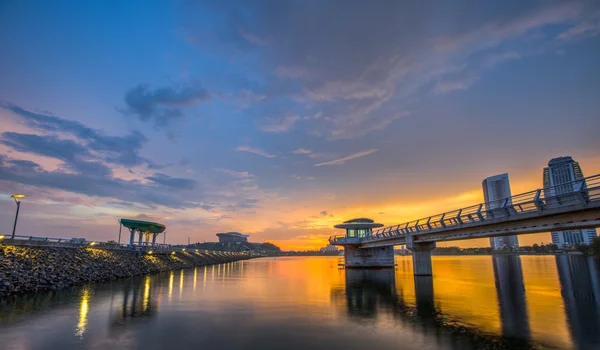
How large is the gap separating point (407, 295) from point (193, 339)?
84.9ft

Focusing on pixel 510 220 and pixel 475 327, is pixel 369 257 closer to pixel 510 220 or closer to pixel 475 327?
pixel 510 220

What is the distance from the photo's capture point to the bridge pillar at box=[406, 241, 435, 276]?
54375mm

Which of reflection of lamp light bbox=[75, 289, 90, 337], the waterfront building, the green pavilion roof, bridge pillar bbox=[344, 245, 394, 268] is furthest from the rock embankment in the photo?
bridge pillar bbox=[344, 245, 394, 268]

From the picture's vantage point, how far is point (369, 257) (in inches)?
3593

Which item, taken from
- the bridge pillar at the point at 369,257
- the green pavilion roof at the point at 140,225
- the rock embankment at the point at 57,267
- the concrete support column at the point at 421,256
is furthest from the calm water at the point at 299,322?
the bridge pillar at the point at 369,257

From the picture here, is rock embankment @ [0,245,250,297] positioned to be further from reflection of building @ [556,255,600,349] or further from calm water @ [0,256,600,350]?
reflection of building @ [556,255,600,349]

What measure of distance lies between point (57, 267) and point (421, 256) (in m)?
58.2

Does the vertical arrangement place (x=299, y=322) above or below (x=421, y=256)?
below

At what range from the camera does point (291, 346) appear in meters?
15.8

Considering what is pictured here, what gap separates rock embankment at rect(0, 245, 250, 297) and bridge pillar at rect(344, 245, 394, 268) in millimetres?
56275

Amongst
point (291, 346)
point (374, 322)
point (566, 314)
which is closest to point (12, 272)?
point (291, 346)

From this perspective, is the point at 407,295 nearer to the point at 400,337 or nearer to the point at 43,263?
the point at 400,337

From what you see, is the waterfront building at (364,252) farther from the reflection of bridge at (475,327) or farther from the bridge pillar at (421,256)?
the reflection of bridge at (475,327)

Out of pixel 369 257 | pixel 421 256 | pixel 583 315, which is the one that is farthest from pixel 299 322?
pixel 369 257
